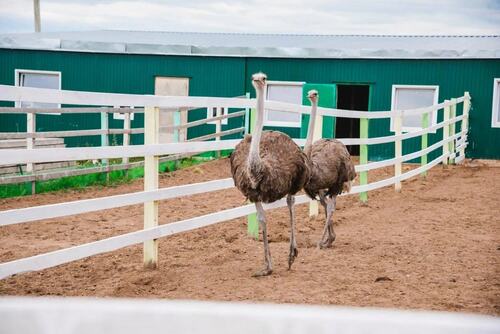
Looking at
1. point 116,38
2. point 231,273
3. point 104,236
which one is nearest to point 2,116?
point 116,38

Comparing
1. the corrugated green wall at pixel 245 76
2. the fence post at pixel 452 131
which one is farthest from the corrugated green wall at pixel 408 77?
the fence post at pixel 452 131

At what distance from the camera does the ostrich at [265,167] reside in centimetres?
542

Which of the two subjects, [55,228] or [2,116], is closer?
[55,228]

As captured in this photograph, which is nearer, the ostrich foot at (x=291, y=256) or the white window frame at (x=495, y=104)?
the ostrich foot at (x=291, y=256)

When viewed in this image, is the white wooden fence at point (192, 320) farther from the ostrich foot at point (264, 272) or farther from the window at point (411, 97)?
the window at point (411, 97)

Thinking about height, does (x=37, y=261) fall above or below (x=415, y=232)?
above

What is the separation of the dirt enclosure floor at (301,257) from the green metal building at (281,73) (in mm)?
7780

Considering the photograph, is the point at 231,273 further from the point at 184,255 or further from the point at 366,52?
the point at 366,52

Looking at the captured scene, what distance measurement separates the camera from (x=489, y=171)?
15.4 meters

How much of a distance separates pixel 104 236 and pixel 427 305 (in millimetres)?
3649

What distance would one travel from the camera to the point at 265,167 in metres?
5.46

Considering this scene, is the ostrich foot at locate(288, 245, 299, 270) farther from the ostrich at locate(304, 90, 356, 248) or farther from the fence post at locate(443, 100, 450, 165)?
the fence post at locate(443, 100, 450, 165)

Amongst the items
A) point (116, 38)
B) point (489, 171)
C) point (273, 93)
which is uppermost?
point (116, 38)

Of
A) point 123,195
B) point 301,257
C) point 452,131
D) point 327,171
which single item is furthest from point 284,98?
point 123,195
